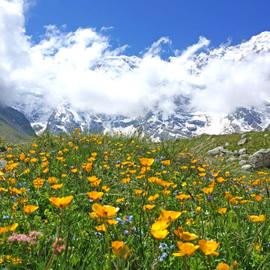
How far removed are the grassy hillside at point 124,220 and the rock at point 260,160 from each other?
29.5 feet

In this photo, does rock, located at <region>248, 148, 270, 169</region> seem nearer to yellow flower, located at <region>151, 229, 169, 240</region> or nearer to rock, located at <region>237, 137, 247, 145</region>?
rock, located at <region>237, 137, 247, 145</region>

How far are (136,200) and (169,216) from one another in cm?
280

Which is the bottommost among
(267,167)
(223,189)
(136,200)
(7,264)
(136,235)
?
(7,264)

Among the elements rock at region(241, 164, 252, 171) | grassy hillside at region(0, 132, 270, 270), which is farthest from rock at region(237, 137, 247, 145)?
grassy hillside at region(0, 132, 270, 270)

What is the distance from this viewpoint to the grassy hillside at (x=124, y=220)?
2.58m

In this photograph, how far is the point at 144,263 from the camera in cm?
306

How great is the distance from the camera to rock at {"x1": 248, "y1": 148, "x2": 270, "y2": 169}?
19.1 meters

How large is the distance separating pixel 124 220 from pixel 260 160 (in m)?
16.0

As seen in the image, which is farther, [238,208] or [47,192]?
[47,192]

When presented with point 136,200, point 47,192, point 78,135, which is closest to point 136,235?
point 136,200

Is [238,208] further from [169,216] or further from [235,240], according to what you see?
[169,216]

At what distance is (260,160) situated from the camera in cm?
1931

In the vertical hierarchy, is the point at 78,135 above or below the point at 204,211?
above

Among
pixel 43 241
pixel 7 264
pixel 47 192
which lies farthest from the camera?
pixel 47 192
